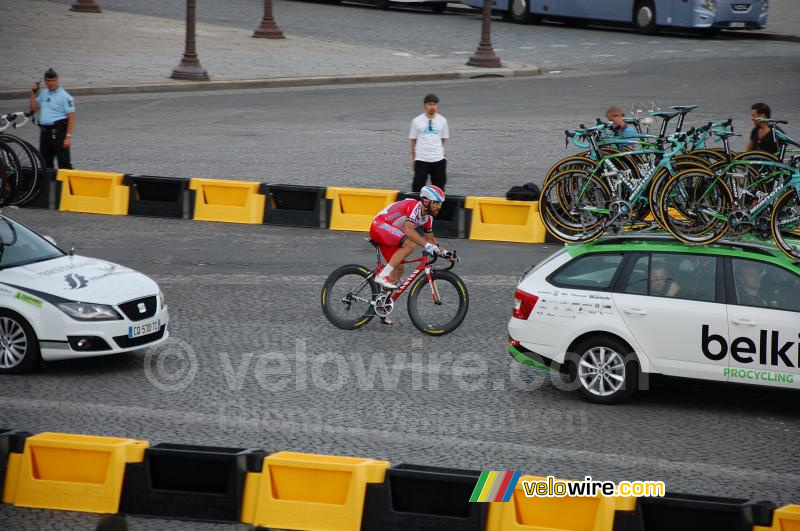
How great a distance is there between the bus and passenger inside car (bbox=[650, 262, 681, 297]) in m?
28.8

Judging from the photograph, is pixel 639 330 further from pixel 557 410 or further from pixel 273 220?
pixel 273 220

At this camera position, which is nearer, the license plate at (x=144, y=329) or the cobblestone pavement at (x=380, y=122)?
the license plate at (x=144, y=329)

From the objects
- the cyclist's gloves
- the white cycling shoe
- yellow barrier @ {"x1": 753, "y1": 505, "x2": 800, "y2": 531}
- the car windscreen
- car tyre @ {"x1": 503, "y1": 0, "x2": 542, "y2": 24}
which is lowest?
yellow barrier @ {"x1": 753, "y1": 505, "x2": 800, "y2": 531}

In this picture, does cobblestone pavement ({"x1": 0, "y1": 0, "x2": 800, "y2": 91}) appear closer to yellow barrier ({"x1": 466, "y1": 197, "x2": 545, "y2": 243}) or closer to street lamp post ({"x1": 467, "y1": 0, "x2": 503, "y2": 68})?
street lamp post ({"x1": 467, "y1": 0, "x2": 503, "y2": 68})

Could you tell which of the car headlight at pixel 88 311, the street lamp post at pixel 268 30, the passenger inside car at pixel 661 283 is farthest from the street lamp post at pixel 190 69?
the passenger inside car at pixel 661 283

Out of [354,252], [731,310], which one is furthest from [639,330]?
[354,252]

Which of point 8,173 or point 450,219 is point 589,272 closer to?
point 450,219

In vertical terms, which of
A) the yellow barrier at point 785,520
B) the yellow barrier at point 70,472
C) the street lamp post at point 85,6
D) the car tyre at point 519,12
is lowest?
the yellow barrier at point 70,472

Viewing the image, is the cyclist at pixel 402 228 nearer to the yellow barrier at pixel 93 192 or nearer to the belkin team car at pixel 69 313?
the belkin team car at pixel 69 313

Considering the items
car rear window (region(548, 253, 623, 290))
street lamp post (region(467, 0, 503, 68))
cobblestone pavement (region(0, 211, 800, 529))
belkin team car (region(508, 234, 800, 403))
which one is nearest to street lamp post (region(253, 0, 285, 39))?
street lamp post (region(467, 0, 503, 68))

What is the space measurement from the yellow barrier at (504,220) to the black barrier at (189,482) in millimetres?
9680

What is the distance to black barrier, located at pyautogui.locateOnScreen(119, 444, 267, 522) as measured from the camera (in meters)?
8.52

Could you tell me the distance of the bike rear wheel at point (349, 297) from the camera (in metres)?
13.3

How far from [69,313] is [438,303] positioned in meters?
3.77
